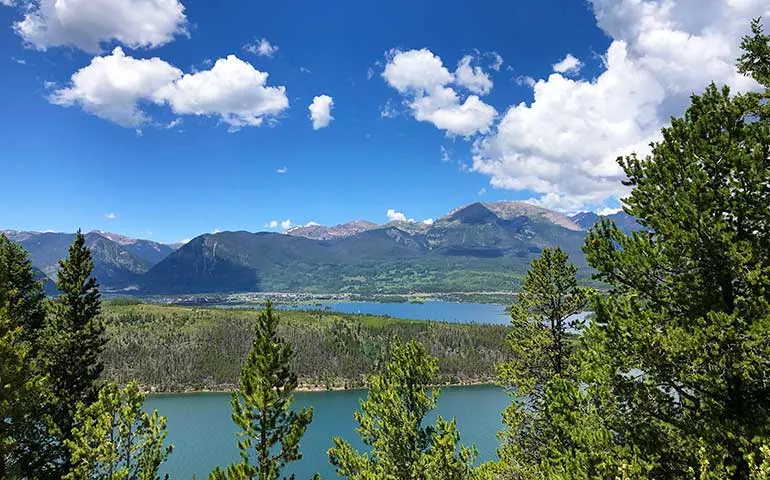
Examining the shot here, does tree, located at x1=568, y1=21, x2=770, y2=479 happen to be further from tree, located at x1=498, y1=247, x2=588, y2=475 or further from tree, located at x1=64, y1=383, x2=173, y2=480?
tree, located at x1=64, y1=383, x2=173, y2=480

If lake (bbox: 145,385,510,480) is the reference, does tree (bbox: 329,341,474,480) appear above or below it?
above

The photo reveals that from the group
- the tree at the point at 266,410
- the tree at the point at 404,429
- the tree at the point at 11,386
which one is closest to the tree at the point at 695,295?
the tree at the point at 404,429

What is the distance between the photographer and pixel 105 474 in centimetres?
1695

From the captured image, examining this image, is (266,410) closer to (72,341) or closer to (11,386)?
(11,386)

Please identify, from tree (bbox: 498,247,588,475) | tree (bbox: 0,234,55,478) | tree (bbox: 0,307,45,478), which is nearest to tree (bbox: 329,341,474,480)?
tree (bbox: 498,247,588,475)

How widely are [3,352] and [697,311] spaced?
63.9 ft

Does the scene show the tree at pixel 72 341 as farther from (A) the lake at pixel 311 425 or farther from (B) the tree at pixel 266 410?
(A) the lake at pixel 311 425

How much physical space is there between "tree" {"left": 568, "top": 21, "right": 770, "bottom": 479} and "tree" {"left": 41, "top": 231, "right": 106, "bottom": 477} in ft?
75.5

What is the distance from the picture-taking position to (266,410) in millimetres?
17531

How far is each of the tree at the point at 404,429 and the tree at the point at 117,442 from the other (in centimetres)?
750

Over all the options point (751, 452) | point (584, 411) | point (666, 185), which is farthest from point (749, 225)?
point (584, 411)

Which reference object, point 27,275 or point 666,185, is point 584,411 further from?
point 27,275

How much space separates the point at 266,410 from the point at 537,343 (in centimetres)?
1349

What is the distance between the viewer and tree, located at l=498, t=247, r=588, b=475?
75.3ft
